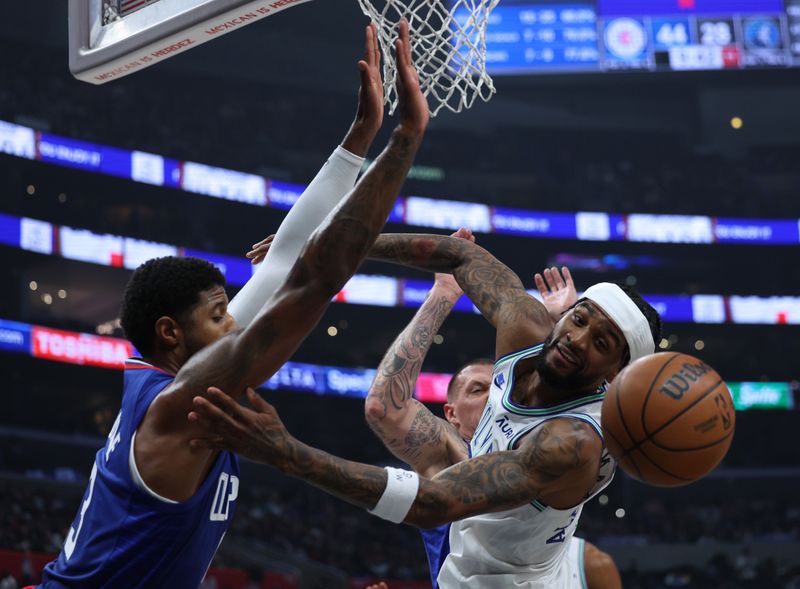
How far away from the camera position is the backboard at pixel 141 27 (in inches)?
131

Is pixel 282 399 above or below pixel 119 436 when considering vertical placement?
below

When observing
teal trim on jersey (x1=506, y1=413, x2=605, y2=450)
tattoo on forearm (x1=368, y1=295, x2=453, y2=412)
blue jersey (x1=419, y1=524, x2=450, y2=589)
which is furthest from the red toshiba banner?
teal trim on jersey (x1=506, y1=413, x2=605, y2=450)

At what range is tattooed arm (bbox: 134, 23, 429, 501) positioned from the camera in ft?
7.40

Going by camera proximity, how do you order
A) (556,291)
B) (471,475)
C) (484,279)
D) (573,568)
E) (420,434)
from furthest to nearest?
(420,434) → (556,291) → (573,568) → (484,279) → (471,475)

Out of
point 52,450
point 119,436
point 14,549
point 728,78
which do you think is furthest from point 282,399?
point 119,436

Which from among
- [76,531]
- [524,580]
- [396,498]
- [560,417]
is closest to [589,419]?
[560,417]

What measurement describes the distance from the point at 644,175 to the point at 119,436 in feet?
81.6

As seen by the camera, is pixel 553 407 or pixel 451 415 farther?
pixel 451 415

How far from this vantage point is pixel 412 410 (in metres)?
4.22

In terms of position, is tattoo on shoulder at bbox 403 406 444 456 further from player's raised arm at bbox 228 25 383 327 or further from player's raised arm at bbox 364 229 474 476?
player's raised arm at bbox 228 25 383 327

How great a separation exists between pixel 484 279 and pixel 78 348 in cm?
1593

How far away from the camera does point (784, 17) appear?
23688mm

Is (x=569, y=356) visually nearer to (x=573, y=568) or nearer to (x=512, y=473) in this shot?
(x=512, y=473)

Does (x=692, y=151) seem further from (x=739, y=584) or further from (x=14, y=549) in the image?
(x=14, y=549)
